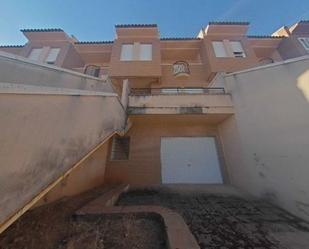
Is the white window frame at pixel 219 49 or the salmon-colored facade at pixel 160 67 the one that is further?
the white window frame at pixel 219 49

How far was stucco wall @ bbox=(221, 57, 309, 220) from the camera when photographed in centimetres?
386

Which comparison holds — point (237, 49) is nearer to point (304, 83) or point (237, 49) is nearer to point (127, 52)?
point (127, 52)

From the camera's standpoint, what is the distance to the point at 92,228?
2.60 metres

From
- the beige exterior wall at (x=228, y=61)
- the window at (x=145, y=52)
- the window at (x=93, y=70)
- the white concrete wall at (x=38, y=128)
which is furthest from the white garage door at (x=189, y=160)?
the window at (x=93, y=70)

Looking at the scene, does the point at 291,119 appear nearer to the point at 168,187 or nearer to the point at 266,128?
the point at 266,128

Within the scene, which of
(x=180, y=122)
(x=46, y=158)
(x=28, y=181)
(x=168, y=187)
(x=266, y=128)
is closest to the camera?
(x=28, y=181)

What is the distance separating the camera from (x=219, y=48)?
11.0 m

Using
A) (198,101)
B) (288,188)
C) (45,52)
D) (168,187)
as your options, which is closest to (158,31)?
(198,101)

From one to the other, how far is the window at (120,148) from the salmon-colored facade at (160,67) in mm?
124

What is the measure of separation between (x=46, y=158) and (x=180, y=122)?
21.4ft

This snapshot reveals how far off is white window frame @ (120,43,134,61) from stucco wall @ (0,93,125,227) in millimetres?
8607

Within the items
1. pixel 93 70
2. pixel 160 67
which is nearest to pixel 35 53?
pixel 93 70

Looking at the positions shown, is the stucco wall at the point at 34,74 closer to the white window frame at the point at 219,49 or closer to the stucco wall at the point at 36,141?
the stucco wall at the point at 36,141

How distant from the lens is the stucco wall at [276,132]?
386 centimetres
